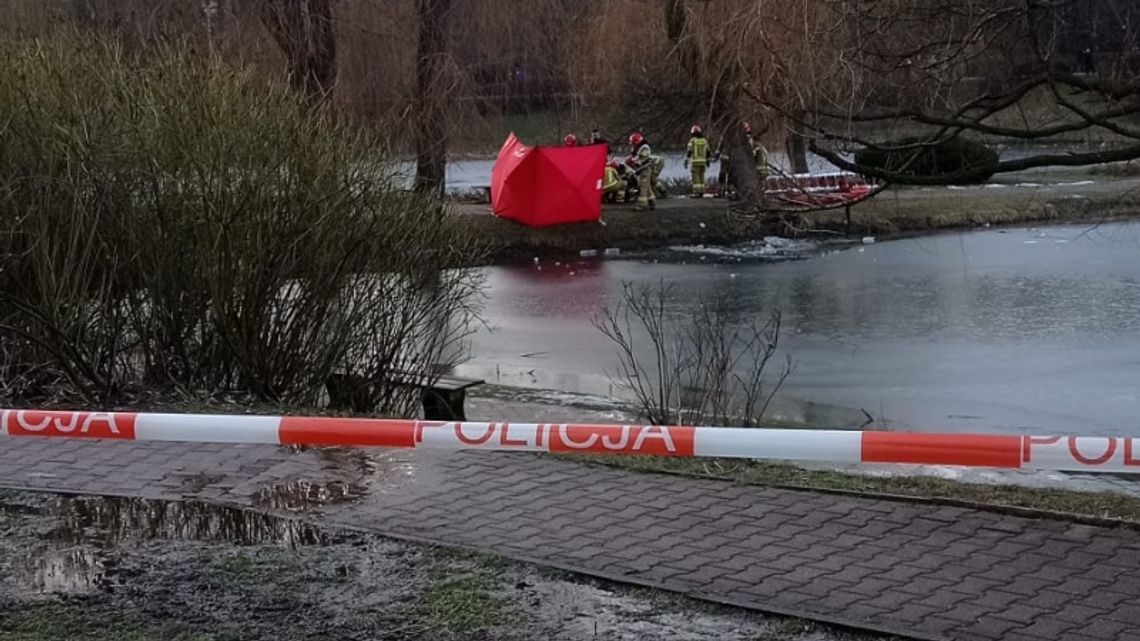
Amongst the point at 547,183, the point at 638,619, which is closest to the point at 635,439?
the point at 638,619

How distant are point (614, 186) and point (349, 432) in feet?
79.7

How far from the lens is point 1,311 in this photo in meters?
9.07

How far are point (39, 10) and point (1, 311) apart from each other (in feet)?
34.7

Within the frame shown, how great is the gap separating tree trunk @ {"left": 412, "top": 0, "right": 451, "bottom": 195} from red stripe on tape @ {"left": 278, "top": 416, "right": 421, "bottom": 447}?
59.6 ft

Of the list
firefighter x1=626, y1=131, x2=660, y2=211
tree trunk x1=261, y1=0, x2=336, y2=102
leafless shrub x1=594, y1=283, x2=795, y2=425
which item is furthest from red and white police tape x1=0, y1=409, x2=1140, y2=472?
firefighter x1=626, y1=131, x2=660, y2=211

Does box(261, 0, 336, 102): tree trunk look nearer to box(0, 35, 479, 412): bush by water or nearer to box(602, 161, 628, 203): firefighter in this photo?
box(602, 161, 628, 203): firefighter

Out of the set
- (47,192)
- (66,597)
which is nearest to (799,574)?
(66,597)

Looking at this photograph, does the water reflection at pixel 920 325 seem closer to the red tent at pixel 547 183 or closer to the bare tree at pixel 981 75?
the red tent at pixel 547 183

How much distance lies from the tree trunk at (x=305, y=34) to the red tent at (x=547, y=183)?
461cm

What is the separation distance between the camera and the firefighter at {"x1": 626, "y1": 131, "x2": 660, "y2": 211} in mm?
28422

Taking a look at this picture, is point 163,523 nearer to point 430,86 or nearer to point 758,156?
point 758,156

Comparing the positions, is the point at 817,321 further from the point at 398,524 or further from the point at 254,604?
the point at 254,604

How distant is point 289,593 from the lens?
202 inches

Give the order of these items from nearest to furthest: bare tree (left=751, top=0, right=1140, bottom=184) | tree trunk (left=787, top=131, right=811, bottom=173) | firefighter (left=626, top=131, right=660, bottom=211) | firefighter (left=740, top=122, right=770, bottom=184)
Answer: bare tree (left=751, top=0, right=1140, bottom=184) < tree trunk (left=787, top=131, right=811, bottom=173) < firefighter (left=740, top=122, right=770, bottom=184) < firefighter (left=626, top=131, right=660, bottom=211)
